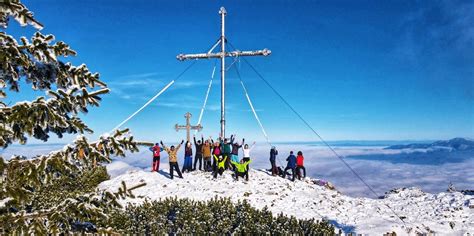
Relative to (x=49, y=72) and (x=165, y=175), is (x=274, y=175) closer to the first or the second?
(x=165, y=175)

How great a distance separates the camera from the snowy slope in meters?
11.6

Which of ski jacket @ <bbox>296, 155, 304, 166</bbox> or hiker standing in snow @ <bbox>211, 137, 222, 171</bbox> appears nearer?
hiker standing in snow @ <bbox>211, 137, 222, 171</bbox>

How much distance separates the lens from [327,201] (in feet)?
52.6

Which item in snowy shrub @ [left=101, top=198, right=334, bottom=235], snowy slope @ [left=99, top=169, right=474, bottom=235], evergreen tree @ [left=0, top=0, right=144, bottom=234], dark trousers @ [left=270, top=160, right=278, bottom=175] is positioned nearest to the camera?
evergreen tree @ [left=0, top=0, right=144, bottom=234]

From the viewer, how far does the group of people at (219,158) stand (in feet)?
58.0

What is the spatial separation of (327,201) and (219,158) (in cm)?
593

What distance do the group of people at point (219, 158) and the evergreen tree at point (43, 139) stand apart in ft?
41.4

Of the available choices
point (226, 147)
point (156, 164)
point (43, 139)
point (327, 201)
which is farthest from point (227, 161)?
point (43, 139)

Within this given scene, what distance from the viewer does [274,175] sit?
65.1 ft

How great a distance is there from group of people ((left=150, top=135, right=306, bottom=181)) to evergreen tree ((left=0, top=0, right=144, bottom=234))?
497 inches

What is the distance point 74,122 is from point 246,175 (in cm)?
1335

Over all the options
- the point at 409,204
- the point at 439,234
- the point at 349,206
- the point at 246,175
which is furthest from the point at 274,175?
the point at 439,234

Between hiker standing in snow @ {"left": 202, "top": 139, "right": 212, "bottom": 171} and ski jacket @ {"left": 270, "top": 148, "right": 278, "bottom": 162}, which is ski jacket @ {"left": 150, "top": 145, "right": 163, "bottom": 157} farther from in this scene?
ski jacket @ {"left": 270, "top": 148, "right": 278, "bottom": 162}

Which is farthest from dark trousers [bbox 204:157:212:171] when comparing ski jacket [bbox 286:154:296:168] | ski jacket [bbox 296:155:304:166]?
ski jacket [bbox 296:155:304:166]
